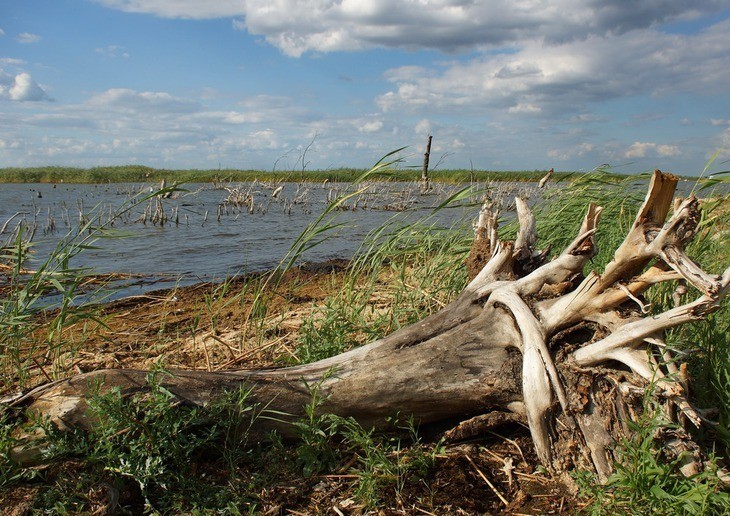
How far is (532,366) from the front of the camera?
277cm

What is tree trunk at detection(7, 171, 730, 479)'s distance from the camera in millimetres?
2562

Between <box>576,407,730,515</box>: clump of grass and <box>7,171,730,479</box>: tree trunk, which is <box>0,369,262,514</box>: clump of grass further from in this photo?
<box>576,407,730,515</box>: clump of grass

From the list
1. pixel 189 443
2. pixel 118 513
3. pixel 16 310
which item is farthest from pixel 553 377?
pixel 16 310

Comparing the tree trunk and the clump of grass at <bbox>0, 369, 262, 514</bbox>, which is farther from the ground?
the tree trunk

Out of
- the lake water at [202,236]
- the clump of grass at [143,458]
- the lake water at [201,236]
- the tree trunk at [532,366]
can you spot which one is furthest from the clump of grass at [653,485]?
the lake water at [201,236]

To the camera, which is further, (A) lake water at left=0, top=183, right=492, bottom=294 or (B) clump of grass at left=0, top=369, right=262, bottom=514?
(A) lake water at left=0, top=183, right=492, bottom=294

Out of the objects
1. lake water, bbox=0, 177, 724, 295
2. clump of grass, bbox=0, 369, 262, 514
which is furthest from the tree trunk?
lake water, bbox=0, 177, 724, 295

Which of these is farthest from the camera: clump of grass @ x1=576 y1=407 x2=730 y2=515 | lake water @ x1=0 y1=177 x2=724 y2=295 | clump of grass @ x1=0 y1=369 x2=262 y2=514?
lake water @ x1=0 y1=177 x2=724 y2=295

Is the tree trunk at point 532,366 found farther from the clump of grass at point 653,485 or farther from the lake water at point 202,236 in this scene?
the lake water at point 202,236

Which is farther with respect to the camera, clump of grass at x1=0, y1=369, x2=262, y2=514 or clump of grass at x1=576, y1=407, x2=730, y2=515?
clump of grass at x1=0, y1=369, x2=262, y2=514

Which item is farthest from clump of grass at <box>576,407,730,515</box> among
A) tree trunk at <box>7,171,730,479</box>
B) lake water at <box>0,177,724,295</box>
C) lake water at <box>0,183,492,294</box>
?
lake water at <box>0,183,492,294</box>

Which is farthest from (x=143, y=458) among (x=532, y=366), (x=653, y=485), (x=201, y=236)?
(x=201, y=236)

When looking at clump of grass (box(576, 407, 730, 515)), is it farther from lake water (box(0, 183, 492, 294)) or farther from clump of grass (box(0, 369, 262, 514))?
lake water (box(0, 183, 492, 294))

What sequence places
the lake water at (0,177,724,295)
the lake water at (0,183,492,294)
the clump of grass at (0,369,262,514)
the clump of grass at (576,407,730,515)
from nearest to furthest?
the clump of grass at (576,407,730,515) < the clump of grass at (0,369,262,514) < the lake water at (0,177,724,295) < the lake water at (0,183,492,294)
